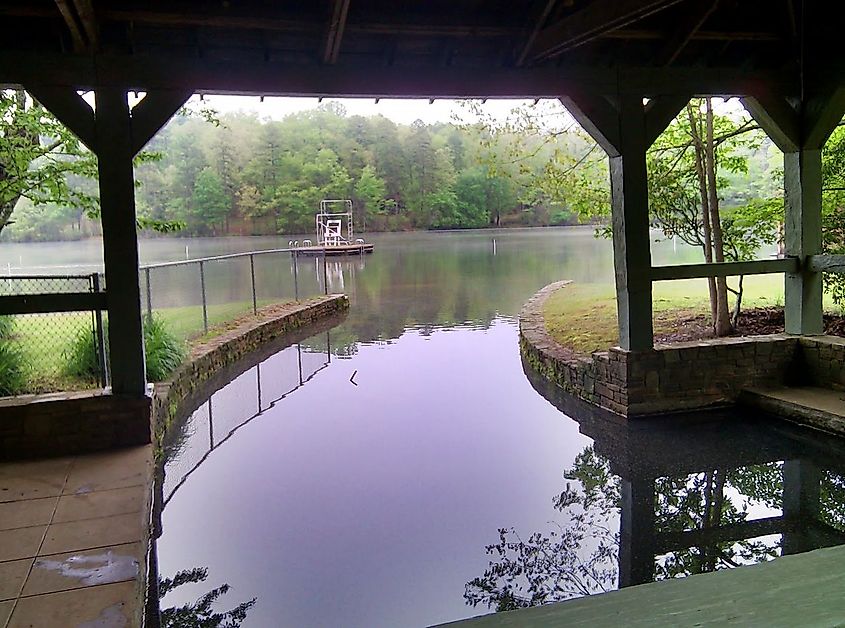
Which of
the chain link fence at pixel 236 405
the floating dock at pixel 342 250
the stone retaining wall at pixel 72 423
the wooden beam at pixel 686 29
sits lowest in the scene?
the chain link fence at pixel 236 405

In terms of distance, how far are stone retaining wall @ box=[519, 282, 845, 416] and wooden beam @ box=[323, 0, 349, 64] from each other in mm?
3302

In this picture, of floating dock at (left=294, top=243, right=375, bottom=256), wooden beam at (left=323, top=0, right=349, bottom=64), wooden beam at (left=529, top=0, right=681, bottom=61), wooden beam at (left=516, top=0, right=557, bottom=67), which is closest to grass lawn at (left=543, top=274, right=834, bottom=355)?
wooden beam at (left=516, top=0, right=557, bottom=67)

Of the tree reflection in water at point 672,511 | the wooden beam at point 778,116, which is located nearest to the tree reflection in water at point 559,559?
the tree reflection in water at point 672,511

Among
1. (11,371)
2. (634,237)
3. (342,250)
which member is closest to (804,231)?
(634,237)

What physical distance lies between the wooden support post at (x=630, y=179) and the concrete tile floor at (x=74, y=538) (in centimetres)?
388

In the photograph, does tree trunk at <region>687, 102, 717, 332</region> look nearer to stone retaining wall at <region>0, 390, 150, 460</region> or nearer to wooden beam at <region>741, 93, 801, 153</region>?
wooden beam at <region>741, 93, 801, 153</region>

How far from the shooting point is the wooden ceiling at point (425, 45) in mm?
4199

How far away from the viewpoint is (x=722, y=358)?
5.75 meters

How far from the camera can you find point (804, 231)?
19.2 ft

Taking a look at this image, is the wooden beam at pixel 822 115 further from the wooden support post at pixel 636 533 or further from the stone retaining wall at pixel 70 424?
the stone retaining wall at pixel 70 424

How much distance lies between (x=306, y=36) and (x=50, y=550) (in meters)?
3.61

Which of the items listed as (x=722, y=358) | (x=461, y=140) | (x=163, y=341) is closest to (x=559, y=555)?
(x=722, y=358)

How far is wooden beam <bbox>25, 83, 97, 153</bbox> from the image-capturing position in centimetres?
419

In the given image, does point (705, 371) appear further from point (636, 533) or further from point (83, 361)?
point (83, 361)
